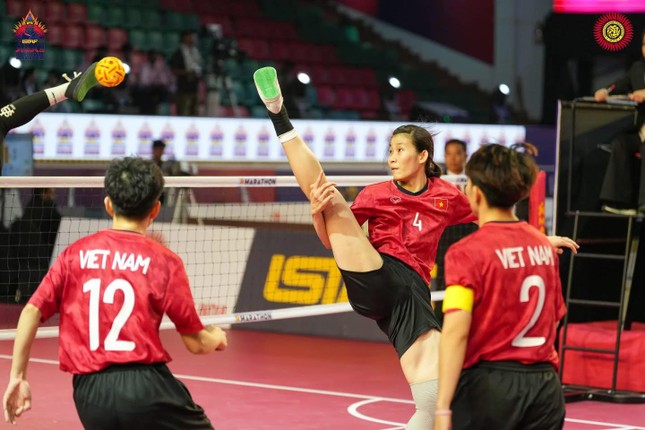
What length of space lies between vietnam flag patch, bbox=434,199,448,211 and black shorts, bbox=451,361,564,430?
1984mm

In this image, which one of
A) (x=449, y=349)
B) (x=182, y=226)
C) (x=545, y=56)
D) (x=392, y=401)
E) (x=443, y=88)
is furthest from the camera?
(x=443, y=88)

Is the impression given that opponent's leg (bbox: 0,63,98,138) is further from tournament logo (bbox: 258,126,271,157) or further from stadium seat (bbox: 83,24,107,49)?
stadium seat (bbox: 83,24,107,49)

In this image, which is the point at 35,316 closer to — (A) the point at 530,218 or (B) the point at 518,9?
(A) the point at 530,218

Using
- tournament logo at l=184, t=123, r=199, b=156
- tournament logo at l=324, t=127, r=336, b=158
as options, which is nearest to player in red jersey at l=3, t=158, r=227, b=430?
tournament logo at l=184, t=123, r=199, b=156

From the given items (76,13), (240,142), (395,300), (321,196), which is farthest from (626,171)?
(76,13)

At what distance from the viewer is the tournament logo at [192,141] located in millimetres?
18844

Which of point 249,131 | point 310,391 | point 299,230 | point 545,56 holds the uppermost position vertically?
point 545,56

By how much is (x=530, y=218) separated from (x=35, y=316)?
704cm

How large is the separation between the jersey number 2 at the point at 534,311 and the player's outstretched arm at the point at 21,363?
1830mm

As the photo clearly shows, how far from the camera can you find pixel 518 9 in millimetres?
25891

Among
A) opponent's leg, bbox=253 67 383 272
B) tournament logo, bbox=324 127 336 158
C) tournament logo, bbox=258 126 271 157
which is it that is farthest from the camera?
tournament logo, bbox=324 127 336 158

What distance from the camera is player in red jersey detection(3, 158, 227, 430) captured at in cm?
448

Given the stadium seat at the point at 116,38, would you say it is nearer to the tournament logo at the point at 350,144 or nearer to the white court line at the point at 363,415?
the tournament logo at the point at 350,144

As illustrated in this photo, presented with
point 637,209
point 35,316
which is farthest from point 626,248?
point 35,316
